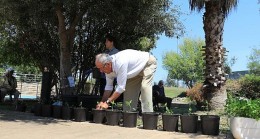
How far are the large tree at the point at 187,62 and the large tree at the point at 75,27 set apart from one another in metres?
45.4

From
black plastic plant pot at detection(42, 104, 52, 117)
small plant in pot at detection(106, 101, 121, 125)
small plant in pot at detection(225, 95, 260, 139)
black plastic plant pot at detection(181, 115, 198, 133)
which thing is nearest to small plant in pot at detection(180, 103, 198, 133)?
black plastic plant pot at detection(181, 115, 198, 133)

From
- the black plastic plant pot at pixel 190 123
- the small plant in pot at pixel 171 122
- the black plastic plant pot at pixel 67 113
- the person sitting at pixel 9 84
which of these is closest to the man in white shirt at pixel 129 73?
the small plant in pot at pixel 171 122

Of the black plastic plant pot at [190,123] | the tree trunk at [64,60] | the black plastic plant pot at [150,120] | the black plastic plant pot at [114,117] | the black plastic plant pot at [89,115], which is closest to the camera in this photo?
the black plastic plant pot at [190,123]

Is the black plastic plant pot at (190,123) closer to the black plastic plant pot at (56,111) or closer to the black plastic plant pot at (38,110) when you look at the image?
the black plastic plant pot at (56,111)

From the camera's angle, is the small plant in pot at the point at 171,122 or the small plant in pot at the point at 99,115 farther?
the small plant in pot at the point at 99,115

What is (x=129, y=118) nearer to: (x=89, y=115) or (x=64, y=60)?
(x=89, y=115)

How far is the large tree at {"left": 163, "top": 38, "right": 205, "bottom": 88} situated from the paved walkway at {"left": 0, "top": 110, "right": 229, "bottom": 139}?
55684mm

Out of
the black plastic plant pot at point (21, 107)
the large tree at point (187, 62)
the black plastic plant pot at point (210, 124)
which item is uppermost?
the large tree at point (187, 62)

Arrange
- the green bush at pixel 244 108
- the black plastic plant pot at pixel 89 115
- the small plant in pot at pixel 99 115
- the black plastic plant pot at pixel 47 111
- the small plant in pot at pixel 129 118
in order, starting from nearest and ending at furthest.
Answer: the green bush at pixel 244 108, the small plant in pot at pixel 129 118, the small plant in pot at pixel 99 115, the black plastic plant pot at pixel 89 115, the black plastic plant pot at pixel 47 111

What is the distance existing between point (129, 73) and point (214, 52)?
186 inches

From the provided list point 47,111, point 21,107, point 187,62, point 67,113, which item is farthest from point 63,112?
point 187,62

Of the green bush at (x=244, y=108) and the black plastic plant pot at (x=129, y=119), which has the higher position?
the green bush at (x=244, y=108)

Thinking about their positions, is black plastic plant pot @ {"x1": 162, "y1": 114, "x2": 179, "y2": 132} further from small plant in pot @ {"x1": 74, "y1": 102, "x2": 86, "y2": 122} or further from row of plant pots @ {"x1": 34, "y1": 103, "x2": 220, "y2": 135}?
small plant in pot @ {"x1": 74, "y1": 102, "x2": 86, "y2": 122}

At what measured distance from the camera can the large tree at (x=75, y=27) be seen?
10914mm
